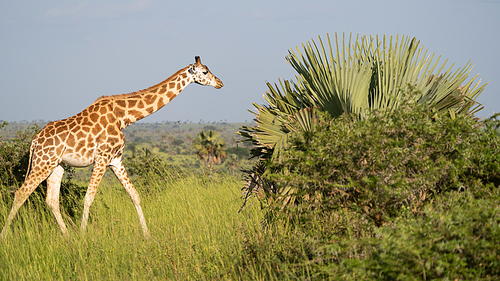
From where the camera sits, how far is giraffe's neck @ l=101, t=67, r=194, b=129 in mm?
6516

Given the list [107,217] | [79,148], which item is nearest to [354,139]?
[79,148]

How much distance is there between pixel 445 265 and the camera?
8.71 feet

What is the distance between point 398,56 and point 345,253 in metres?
2.93

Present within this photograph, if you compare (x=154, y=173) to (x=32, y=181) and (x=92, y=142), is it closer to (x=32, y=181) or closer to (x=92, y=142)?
(x=92, y=142)

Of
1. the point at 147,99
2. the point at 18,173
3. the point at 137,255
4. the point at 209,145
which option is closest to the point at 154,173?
the point at 18,173

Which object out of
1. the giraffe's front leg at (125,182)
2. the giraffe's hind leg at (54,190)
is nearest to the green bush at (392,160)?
the giraffe's front leg at (125,182)

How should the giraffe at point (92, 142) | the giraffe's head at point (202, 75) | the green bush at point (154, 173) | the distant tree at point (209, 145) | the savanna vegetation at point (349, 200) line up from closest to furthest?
the savanna vegetation at point (349, 200) → the giraffe at point (92, 142) → the giraffe's head at point (202, 75) → the green bush at point (154, 173) → the distant tree at point (209, 145)

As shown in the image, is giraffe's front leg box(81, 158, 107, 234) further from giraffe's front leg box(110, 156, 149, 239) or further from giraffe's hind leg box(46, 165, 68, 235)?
giraffe's hind leg box(46, 165, 68, 235)

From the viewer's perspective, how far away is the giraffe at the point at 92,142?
5.86m

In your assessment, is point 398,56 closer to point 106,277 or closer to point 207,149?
point 106,277

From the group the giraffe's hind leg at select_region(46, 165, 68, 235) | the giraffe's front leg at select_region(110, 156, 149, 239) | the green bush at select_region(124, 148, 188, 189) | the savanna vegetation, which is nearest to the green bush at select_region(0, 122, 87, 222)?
the savanna vegetation

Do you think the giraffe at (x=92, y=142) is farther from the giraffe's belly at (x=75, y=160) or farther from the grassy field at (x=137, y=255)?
the grassy field at (x=137, y=255)

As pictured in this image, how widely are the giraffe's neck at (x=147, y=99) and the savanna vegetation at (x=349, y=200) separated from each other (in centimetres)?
169

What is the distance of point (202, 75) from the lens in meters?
6.84
